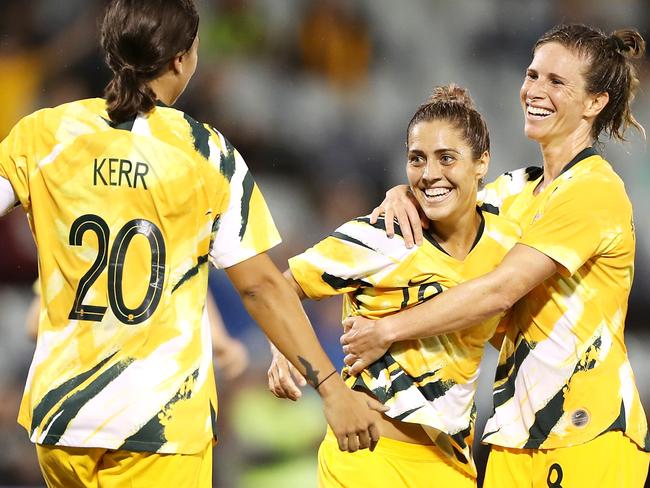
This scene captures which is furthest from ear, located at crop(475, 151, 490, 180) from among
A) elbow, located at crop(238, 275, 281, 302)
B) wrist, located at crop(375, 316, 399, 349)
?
elbow, located at crop(238, 275, 281, 302)

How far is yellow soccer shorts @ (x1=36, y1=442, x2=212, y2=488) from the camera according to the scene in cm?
179

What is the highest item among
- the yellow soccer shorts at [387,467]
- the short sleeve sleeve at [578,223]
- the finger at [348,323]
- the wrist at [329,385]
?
the short sleeve sleeve at [578,223]

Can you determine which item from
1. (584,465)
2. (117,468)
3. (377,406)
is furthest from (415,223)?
(117,468)

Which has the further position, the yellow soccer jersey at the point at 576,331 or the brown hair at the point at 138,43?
the yellow soccer jersey at the point at 576,331

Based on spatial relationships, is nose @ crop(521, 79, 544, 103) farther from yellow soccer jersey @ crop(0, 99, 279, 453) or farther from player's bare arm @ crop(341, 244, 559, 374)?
yellow soccer jersey @ crop(0, 99, 279, 453)

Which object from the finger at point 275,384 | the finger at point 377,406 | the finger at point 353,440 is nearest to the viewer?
the finger at point 353,440

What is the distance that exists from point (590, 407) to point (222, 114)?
3076 mm

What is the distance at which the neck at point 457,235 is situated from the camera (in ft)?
7.77

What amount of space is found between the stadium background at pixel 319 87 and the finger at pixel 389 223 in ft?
7.73

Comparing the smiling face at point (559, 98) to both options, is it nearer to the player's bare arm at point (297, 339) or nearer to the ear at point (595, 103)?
the ear at point (595, 103)

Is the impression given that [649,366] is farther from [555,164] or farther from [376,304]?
[376,304]

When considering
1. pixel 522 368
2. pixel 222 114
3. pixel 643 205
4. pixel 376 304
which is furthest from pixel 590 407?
pixel 222 114

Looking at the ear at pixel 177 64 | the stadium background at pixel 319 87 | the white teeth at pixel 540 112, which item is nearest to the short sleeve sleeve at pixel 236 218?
the ear at pixel 177 64

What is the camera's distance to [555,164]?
8.30 feet
